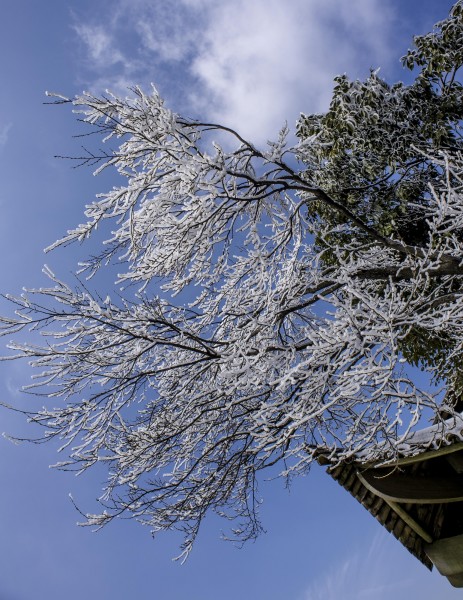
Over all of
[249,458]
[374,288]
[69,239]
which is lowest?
[249,458]

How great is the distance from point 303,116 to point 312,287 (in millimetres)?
5085

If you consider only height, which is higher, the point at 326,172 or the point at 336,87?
the point at 336,87

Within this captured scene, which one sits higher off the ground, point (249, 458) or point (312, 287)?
point (312, 287)

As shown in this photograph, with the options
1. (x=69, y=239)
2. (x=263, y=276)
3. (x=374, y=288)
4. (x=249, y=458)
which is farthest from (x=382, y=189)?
(x=69, y=239)

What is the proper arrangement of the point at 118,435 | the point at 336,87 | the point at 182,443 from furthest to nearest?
the point at 336,87 < the point at 182,443 < the point at 118,435

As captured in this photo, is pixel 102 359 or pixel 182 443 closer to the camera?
pixel 102 359

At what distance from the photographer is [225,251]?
725cm

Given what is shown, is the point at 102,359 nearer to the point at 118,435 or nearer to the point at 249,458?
the point at 118,435

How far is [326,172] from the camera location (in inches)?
376

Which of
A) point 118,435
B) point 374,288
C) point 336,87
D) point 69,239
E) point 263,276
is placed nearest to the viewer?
point 69,239

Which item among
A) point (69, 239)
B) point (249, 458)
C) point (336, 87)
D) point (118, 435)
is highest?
point (336, 87)

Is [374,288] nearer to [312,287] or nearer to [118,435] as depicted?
[312,287]

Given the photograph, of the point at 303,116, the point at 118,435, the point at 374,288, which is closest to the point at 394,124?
the point at 303,116

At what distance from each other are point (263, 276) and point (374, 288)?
138 inches
